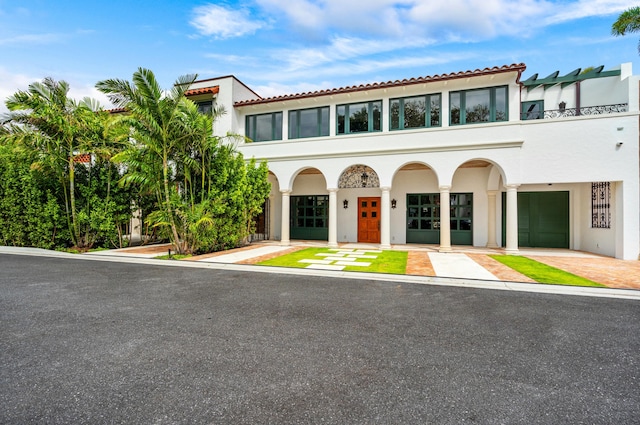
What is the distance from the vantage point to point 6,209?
1371 centimetres

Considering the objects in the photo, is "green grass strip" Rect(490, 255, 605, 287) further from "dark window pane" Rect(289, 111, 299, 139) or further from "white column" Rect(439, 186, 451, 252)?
"dark window pane" Rect(289, 111, 299, 139)

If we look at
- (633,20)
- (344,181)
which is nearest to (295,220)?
(344,181)

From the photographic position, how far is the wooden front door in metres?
15.6

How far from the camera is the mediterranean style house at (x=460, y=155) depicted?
428 inches

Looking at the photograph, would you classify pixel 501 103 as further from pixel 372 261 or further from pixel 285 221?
pixel 285 221

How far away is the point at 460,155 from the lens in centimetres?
1211

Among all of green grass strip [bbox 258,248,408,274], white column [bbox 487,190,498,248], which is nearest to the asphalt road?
green grass strip [bbox 258,248,408,274]

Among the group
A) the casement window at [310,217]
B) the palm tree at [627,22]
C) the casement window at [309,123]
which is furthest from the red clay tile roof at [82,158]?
the palm tree at [627,22]

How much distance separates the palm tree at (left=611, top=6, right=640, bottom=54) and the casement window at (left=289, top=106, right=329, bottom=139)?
11482mm

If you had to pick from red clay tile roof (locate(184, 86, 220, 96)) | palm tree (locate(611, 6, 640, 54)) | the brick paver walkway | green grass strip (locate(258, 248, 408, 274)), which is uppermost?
palm tree (locate(611, 6, 640, 54))

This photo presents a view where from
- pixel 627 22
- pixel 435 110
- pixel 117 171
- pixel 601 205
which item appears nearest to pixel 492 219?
pixel 601 205

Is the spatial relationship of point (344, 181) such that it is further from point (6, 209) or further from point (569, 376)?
point (6, 209)

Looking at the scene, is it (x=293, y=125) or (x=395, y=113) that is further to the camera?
(x=293, y=125)

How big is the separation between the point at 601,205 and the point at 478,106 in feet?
19.6
